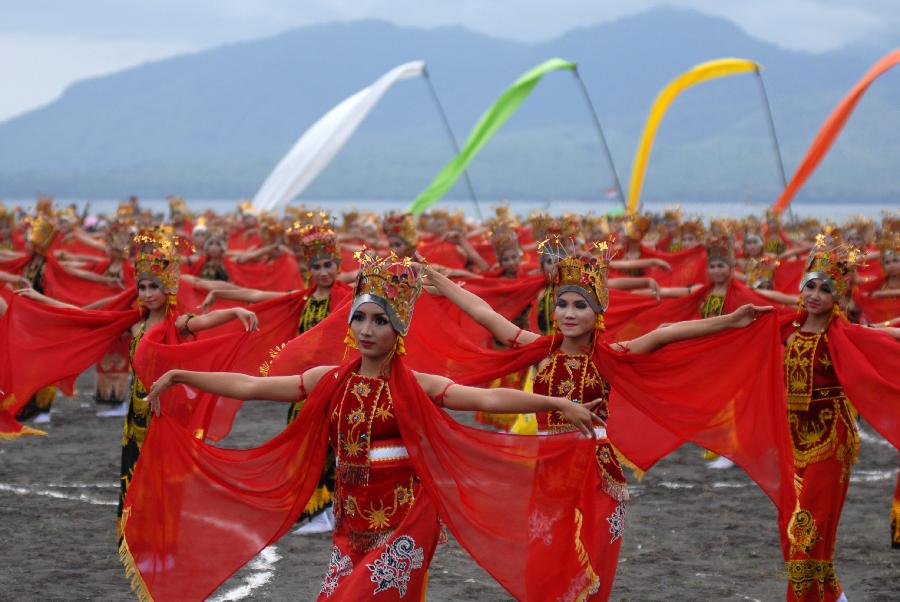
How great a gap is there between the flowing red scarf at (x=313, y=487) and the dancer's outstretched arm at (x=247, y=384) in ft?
0.21

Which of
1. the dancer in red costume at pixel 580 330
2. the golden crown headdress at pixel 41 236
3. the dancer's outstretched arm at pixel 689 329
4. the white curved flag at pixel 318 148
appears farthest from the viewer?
the white curved flag at pixel 318 148

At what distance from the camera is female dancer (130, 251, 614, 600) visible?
5.62m

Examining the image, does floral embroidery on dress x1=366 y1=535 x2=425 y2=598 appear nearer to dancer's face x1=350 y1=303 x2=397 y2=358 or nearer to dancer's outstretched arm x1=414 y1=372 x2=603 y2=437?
dancer's outstretched arm x1=414 y1=372 x2=603 y2=437

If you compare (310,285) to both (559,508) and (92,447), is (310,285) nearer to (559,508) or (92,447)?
(92,447)

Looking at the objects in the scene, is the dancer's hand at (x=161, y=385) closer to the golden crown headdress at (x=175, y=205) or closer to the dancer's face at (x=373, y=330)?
the dancer's face at (x=373, y=330)

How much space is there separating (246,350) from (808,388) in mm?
3517

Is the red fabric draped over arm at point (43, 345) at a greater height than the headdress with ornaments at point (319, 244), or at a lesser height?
lesser

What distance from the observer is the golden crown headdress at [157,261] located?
8664mm

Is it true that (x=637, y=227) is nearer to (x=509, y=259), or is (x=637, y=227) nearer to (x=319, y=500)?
(x=509, y=259)

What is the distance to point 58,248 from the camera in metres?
20.7

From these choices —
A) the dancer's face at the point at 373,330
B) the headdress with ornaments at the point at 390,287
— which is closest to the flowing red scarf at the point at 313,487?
the dancer's face at the point at 373,330

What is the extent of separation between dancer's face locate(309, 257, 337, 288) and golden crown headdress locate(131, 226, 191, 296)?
139 cm

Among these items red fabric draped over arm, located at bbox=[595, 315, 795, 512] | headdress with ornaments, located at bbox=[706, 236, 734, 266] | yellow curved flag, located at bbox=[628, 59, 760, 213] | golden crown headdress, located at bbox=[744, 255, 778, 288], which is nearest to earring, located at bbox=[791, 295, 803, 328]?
red fabric draped over arm, located at bbox=[595, 315, 795, 512]

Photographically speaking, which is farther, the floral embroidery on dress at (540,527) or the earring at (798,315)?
the earring at (798,315)
